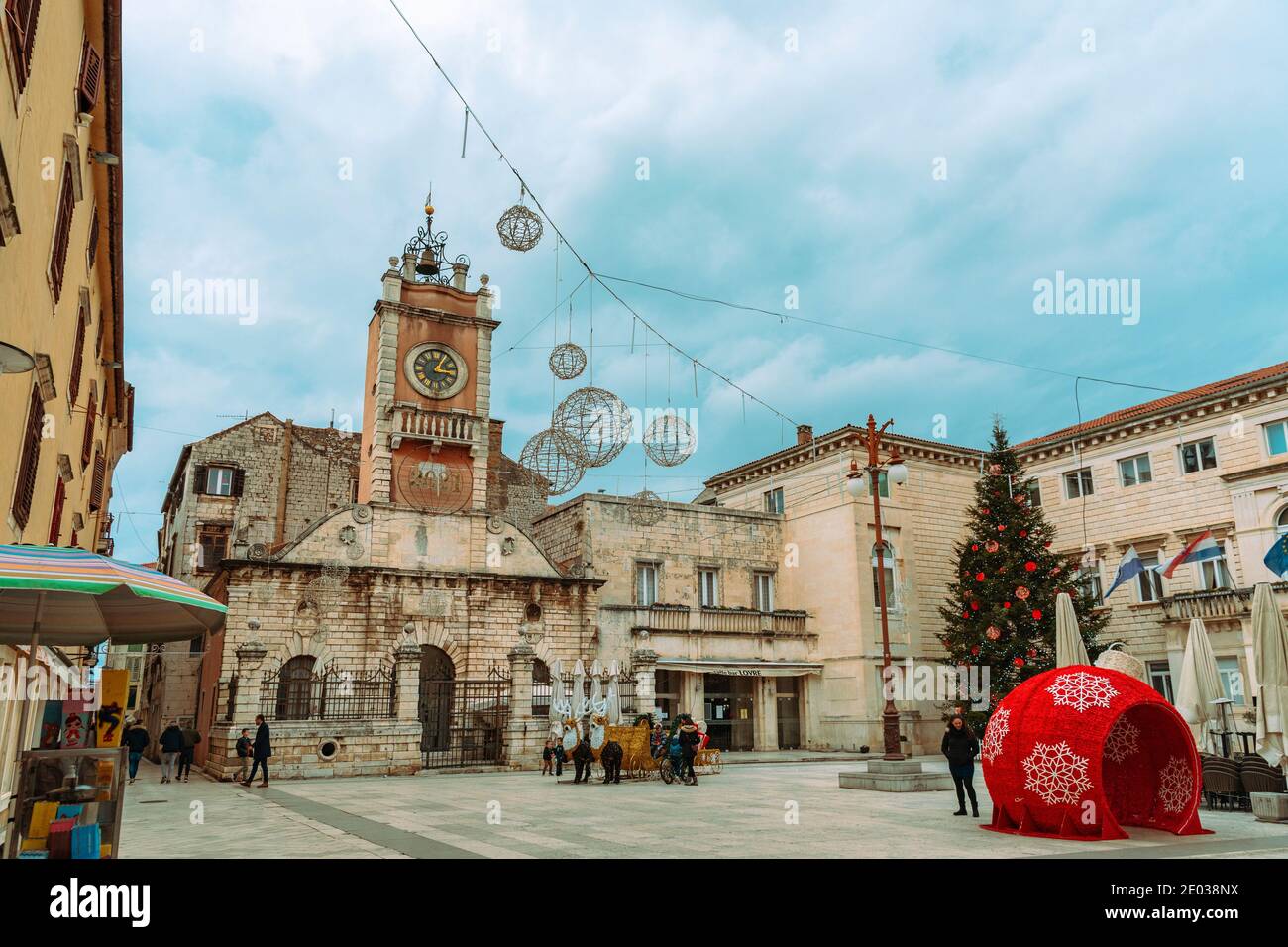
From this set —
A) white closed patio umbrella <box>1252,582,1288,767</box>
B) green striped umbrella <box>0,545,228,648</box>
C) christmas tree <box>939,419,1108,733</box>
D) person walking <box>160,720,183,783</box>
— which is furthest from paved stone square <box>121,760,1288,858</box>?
christmas tree <box>939,419,1108,733</box>

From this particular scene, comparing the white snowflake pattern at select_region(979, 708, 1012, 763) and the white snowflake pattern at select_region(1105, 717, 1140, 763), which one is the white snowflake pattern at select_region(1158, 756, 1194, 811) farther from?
the white snowflake pattern at select_region(979, 708, 1012, 763)

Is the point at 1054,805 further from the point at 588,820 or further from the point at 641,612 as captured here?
the point at 641,612

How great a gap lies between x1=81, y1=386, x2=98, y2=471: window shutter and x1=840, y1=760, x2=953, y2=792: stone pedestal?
53.8 ft

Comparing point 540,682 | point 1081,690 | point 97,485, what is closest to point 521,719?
point 540,682

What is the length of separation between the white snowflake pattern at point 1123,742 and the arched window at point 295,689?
2027cm

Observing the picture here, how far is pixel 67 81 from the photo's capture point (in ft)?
34.1

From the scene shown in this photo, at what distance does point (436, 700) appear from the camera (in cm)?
2756

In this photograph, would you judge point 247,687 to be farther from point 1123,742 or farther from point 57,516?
point 1123,742

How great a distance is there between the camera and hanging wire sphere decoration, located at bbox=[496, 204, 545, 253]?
18.7m

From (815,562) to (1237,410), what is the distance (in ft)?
48.7

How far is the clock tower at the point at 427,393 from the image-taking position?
2902cm

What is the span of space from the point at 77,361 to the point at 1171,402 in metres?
32.6
